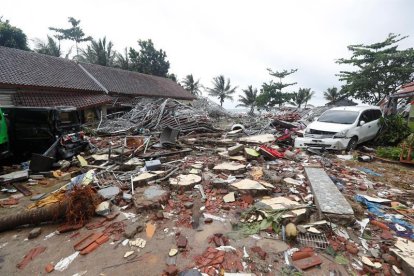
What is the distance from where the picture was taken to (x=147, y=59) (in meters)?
33.0

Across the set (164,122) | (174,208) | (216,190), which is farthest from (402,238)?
(164,122)

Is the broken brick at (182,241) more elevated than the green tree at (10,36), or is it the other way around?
the green tree at (10,36)

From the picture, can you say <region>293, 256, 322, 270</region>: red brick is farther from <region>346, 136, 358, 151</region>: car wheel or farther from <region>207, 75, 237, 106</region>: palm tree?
<region>207, 75, 237, 106</region>: palm tree

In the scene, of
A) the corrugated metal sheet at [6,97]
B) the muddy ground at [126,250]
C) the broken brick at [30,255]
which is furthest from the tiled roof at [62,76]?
the broken brick at [30,255]

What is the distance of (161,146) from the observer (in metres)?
8.45

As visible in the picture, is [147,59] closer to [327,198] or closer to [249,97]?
[249,97]

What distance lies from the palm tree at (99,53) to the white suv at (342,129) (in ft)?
95.1

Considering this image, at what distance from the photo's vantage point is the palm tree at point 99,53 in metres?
28.8

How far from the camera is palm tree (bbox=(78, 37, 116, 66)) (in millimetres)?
28828

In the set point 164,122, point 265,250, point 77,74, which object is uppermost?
point 77,74

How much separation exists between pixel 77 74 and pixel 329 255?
21702 millimetres

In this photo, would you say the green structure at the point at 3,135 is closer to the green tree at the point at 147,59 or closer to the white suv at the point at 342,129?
the white suv at the point at 342,129

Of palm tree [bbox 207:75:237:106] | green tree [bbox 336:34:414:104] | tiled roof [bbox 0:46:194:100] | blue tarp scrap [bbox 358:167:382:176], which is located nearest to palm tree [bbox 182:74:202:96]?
palm tree [bbox 207:75:237:106]

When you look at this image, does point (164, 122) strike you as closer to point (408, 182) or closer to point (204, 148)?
point (204, 148)
